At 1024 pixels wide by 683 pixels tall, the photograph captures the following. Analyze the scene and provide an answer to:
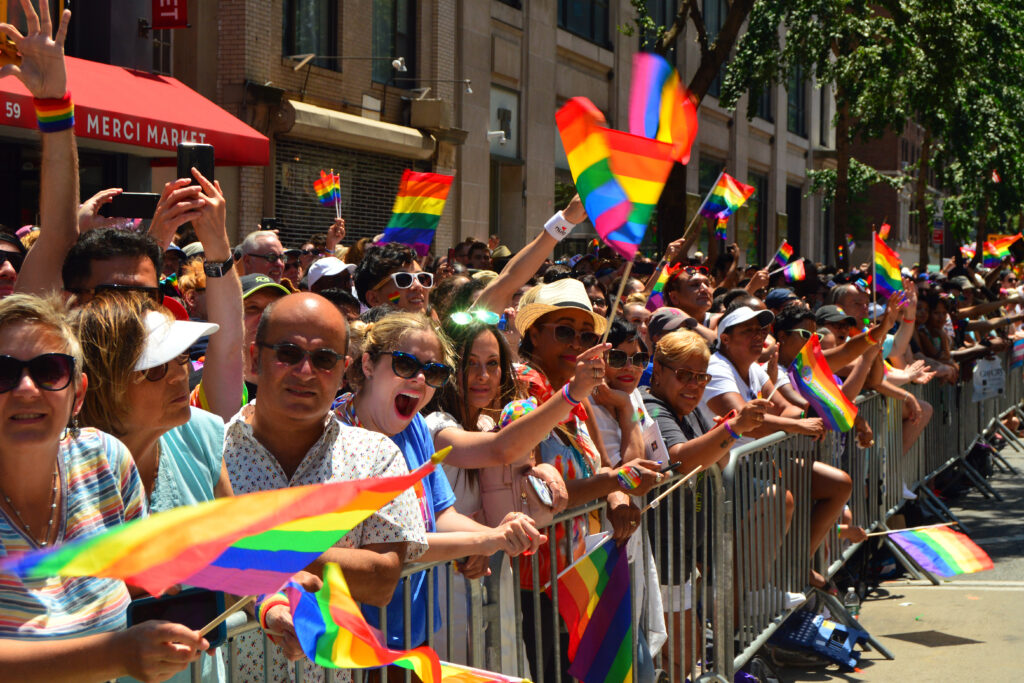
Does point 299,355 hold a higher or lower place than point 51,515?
higher

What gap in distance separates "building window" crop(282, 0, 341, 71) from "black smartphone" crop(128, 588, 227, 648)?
14.6 metres

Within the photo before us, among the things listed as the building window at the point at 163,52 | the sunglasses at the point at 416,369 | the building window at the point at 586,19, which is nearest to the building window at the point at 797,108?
the building window at the point at 586,19

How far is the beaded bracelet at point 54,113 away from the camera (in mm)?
3707

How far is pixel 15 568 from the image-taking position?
59.8 inches

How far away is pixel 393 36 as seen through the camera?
18.3 m

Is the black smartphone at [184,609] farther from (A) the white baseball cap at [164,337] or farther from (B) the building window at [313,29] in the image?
(B) the building window at [313,29]

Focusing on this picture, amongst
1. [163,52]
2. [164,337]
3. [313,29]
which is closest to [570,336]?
[164,337]

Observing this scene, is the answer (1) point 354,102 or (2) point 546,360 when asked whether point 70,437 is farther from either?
(1) point 354,102

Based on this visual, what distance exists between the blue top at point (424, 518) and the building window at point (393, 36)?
14.4 metres

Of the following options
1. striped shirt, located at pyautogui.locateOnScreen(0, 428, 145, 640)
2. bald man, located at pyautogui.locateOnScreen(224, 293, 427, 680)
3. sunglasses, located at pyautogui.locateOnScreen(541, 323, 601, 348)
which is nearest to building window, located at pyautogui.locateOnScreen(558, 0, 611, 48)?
sunglasses, located at pyautogui.locateOnScreen(541, 323, 601, 348)

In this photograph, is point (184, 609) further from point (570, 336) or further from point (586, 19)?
point (586, 19)

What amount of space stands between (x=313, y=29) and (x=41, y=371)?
49.0 feet

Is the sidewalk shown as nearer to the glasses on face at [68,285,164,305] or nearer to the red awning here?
the glasses on face at [68,285,164,305]

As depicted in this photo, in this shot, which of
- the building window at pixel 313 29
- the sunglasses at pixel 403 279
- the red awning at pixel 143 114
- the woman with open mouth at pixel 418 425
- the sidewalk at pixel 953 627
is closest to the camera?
the woman with open mouth at pixel 418 425
